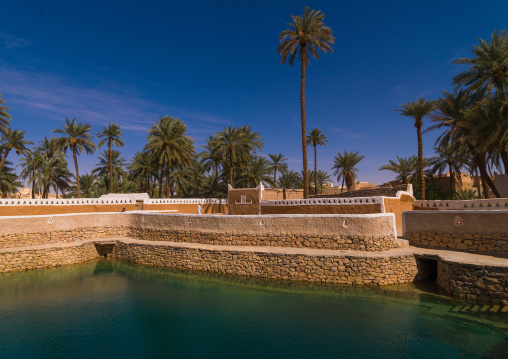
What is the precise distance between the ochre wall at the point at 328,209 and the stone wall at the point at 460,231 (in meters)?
3.01

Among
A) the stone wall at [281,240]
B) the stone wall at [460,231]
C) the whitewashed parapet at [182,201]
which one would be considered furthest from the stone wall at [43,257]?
the stone wall at [460,231]

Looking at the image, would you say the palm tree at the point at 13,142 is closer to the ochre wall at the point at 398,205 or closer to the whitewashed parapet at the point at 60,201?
the whitewashed parapet at the point at 60,201

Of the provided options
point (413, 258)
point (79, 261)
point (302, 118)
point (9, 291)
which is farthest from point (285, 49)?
point (9, 291)

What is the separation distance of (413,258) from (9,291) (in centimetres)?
1856

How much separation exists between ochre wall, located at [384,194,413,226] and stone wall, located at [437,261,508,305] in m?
6.28

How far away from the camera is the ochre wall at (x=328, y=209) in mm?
17641

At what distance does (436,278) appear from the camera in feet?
42.8

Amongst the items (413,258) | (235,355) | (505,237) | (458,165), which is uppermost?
(458,165)

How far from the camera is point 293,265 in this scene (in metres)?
13.9

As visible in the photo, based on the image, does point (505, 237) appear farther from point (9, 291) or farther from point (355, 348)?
point (9, 291)

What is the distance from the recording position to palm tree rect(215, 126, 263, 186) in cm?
3231

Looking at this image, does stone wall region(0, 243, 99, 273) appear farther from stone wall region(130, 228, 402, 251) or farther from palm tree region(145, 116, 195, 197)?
palm tree region(145, 116, 195, 197)

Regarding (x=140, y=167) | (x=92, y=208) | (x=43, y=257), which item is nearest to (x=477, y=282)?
(x=43, y=257)

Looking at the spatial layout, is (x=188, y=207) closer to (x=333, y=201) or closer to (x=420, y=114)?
(x=333, y=201)
